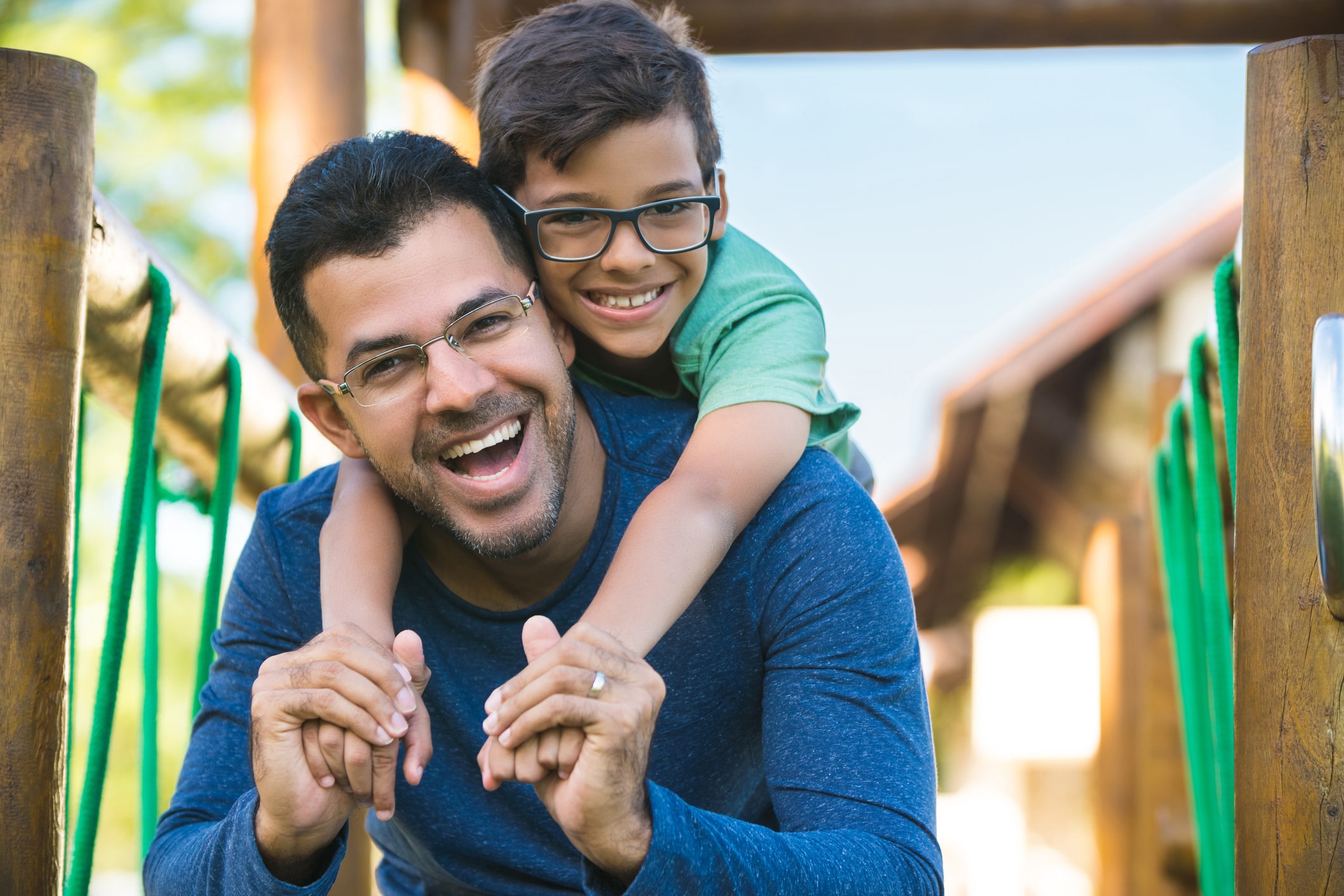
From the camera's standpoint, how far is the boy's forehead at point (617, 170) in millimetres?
1766

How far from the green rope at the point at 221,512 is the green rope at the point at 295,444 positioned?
1.24 ft

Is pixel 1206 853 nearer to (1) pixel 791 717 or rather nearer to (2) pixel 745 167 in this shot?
(1) pixel 791 717

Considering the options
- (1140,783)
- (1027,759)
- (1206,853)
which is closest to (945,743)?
(1027,759)

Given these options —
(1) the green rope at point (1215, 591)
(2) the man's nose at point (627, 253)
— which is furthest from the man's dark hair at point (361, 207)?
(1) the green rope at point (1215, 591)

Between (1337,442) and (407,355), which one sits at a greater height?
(407,355)

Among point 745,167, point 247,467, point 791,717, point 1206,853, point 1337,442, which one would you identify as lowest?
point 1206,853

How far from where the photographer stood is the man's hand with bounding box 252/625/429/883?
47.6 inches

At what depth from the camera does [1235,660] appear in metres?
1.29

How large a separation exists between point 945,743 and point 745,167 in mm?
9087

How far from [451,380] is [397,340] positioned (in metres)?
0.10

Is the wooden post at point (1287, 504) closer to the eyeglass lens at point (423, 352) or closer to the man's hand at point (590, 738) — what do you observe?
the man's hand at point (590, 738)

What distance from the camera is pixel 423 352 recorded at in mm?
1598

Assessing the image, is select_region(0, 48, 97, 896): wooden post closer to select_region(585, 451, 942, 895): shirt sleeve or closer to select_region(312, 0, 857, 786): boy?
select_region(312, 0, 857, 786): boy

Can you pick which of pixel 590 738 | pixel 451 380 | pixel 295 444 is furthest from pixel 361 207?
pixel 295 444
